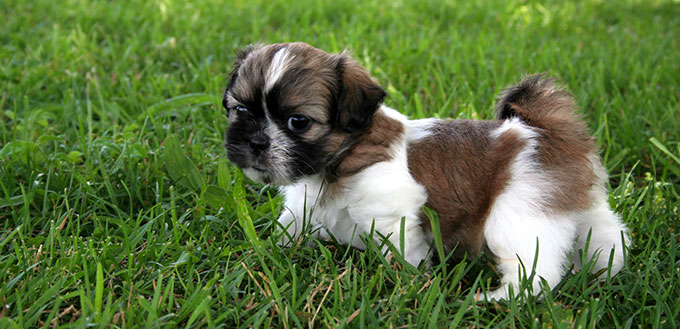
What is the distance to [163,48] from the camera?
6.09m

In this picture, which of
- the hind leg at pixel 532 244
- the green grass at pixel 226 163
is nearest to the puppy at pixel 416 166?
the hind leg at pixel 532 244

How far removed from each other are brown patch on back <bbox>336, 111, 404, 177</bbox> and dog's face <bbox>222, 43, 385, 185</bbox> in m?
0.05

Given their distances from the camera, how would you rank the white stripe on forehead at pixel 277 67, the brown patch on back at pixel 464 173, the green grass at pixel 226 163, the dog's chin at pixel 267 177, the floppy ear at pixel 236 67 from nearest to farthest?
the green grass at pixel 226 163, the white stripe on forehead at pixel 277 67, the dog's chin at pixel 267 177, the brown patch on back at pixel 464 173, the floppy ear at pixel 236 67

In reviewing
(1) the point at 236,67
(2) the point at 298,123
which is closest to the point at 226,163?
(1) the point at 236,67

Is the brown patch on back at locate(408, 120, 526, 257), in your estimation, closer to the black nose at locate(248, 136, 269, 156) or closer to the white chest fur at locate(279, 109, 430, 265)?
the white chest fur at locate(279, 109, 430, 265)

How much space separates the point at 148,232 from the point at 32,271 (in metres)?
0.55

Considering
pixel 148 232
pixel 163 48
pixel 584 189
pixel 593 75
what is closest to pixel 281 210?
pixel 148 232

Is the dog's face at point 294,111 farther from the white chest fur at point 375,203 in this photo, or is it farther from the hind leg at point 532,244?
the hind leg at point 532,244

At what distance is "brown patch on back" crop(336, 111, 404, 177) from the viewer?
3.04 metres

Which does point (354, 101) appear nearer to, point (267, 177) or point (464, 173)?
point (267, 177)

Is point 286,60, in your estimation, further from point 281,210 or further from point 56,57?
point 56,57

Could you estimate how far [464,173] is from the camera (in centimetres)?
311

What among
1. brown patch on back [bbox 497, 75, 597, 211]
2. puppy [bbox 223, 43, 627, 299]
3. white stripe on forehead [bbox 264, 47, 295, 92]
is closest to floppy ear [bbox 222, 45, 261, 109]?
puppy [bbox 223, 43, 627, 299]

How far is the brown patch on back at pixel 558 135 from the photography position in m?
3.00
